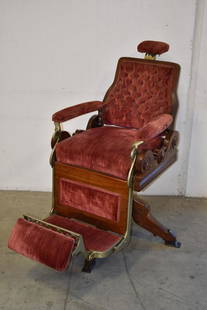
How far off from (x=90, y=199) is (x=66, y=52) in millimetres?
1212

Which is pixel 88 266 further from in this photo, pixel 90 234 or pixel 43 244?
pixel 43 244

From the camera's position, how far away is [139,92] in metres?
2.71

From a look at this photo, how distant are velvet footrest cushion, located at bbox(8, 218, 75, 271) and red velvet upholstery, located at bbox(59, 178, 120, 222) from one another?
35cm

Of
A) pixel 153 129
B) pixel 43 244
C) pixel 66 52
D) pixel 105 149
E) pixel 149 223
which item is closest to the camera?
pixel 43 244

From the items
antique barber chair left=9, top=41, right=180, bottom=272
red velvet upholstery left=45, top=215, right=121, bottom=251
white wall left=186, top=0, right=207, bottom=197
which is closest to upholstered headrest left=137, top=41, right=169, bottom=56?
antique barber chair left=9, top=41, right=180, bottom=272

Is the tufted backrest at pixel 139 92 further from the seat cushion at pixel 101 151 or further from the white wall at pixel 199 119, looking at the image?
the white wall at pixel 199 119

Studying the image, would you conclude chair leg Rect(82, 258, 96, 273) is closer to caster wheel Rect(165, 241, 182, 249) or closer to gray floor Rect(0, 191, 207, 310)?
gray floor Rect(0, 191, 207, 310)

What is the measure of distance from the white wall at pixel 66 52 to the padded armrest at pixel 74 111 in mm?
367

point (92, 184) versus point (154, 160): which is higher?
point (154, 160)

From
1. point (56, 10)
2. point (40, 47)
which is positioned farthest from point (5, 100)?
point (56, 10)

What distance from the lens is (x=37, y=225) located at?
216 cm

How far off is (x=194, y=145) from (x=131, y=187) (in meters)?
1.11

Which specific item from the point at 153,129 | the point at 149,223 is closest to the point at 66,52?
the point at 153,129

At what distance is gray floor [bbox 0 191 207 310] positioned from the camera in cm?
206
